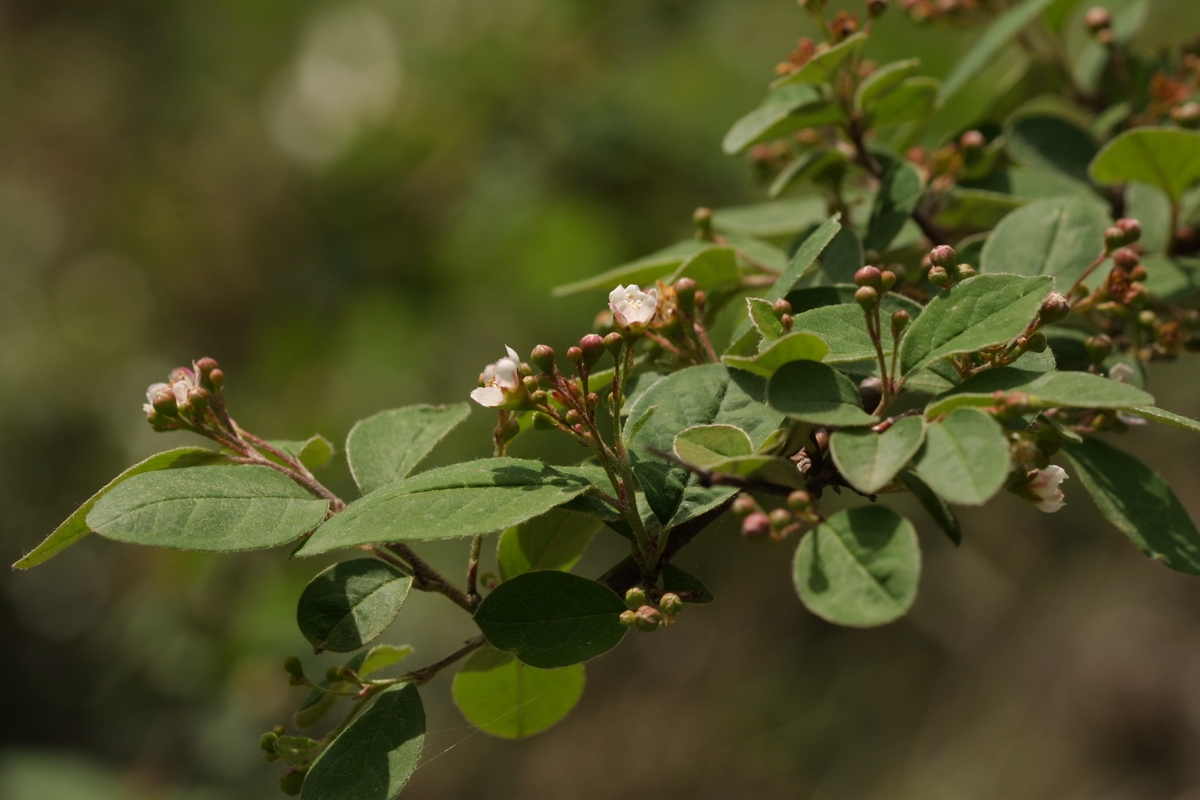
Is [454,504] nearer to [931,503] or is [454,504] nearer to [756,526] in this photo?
[756,526]

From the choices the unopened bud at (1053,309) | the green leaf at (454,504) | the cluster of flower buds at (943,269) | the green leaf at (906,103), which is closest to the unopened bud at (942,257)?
the cluster of flower buds at (943,269)

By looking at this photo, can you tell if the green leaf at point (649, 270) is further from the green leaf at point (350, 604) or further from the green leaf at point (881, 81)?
the green leaf at point (350, 604)

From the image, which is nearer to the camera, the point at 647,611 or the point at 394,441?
the point at 647,611

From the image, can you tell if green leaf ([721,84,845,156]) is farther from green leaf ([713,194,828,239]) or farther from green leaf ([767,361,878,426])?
green leaf ([767,361,878,426])

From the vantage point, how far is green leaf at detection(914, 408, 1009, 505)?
27.4 inches

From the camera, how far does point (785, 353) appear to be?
0.83 m

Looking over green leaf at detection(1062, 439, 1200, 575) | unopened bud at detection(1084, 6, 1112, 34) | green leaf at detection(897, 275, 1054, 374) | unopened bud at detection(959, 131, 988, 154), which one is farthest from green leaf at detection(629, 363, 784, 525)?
unopened bud at detection(1084, 6, 1112, 34)

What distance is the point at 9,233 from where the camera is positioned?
23.1 ft

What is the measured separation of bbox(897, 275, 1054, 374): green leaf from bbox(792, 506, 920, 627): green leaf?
17 centimetres

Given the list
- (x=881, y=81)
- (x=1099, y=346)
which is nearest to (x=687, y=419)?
(x=1099, y=346)

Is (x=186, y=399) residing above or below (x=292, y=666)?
above

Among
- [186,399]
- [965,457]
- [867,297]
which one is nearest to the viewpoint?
[965,457]

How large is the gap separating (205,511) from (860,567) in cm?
60

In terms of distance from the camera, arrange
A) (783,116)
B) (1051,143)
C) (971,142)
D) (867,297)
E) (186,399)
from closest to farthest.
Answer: (867,297), (186,399), (783,116), (971,142), (1051,143)
